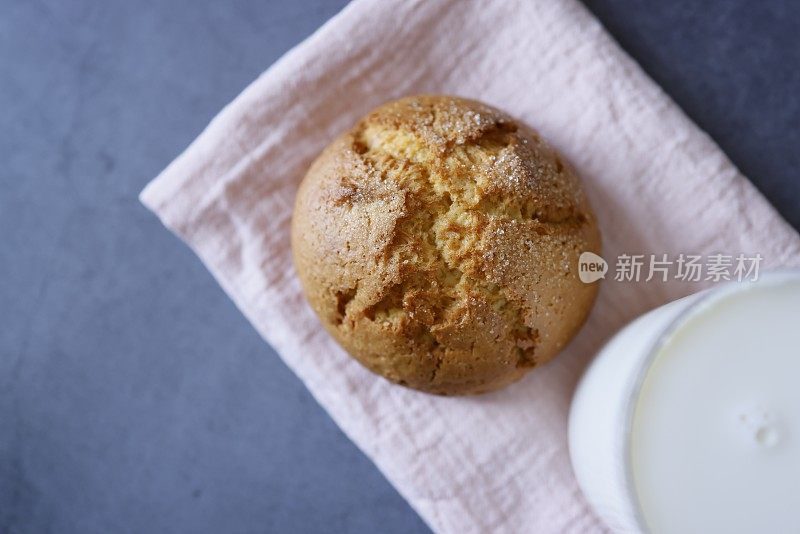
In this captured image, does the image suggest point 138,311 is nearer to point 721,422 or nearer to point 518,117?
point 518,117

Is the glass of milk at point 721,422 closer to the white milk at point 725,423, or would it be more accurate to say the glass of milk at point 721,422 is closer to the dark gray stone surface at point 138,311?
the white milk at point 725,423

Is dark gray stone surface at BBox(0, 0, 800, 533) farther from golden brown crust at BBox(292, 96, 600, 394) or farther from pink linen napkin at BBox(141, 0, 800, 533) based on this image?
golden brown crust at BBox(292, 96, 600, 394)

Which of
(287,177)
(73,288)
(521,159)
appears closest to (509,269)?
(521,159)

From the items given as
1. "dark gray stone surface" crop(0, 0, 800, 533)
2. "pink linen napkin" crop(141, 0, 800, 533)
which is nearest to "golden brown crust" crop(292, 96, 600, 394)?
"pink linen napkin" crop(141, 0, 800, 533)

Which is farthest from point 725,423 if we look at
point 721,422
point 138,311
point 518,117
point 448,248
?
point 138,311

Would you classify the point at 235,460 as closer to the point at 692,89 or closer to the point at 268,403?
the point at 268,403

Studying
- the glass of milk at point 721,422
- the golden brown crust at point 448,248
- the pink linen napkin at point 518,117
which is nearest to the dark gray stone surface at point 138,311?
the pink linen napkin at point 518,117
